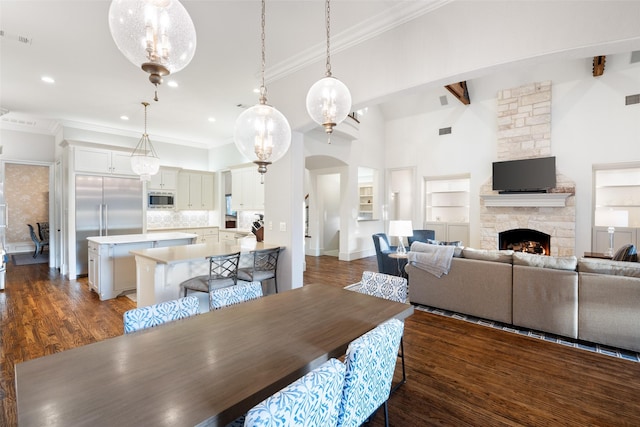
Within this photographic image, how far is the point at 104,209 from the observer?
19.6 ft

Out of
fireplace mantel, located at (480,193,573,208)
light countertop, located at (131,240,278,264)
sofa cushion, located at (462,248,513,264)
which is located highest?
fireplace mantel, located at (480,193,573,208)

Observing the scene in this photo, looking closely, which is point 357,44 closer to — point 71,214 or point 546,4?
point 546,4

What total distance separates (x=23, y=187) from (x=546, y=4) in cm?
1269

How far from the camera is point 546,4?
2273mm

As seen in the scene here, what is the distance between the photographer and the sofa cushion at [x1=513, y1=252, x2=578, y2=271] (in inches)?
125

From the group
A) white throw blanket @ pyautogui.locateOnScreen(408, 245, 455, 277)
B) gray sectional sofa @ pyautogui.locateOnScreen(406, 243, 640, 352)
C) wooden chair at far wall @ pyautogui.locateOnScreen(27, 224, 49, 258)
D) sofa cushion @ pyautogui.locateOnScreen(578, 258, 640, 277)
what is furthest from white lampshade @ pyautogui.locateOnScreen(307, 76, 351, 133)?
wooden chair at far wall @ pyautogui.locateOnScreen(27, 224, 49, 258)

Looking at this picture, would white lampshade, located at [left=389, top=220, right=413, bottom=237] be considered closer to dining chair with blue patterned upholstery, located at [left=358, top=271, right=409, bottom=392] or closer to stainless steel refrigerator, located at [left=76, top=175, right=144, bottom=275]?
dining chair with blue patterned upholstery, located at [left=358, top=271, right=409, bottom=392]

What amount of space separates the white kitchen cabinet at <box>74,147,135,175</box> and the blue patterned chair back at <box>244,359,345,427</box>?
267 inches

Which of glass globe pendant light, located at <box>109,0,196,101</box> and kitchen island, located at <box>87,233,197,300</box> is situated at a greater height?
glass globe pendant light, located at <box>109,0,196,101</box>

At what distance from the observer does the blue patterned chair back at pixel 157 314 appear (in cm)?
165

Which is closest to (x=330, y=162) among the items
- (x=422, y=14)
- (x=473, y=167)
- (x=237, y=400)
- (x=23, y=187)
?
(x=473, y=167)

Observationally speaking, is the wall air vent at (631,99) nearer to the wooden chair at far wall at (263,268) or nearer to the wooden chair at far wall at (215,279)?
the wooden chair at far wall at (263,268)

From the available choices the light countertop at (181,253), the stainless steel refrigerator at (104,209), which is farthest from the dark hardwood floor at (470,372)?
the stainless steel refrigerator at (104,209)

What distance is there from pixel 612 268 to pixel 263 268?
380 cm
